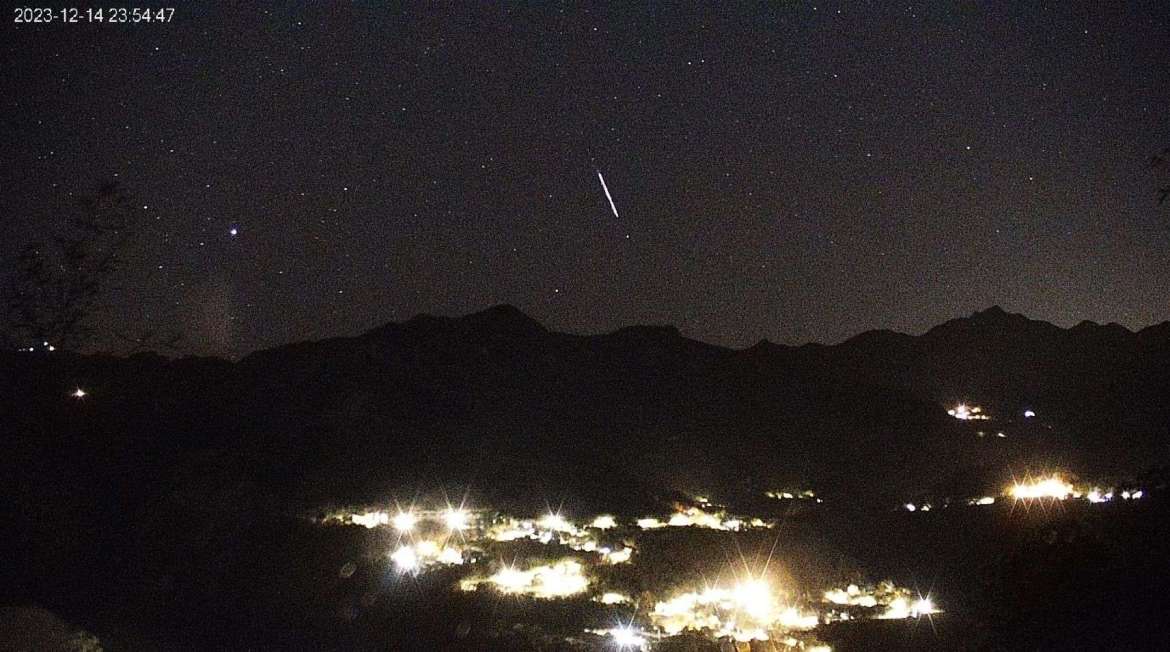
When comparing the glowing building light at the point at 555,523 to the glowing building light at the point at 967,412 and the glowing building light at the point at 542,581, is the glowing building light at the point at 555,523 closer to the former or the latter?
the glowing building light at the point at 542,581

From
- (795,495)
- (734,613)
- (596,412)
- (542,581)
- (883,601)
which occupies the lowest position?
(883,601)

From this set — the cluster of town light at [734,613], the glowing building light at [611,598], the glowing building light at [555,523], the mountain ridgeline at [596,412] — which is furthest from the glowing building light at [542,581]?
the mountain ridgeline at [596,412]

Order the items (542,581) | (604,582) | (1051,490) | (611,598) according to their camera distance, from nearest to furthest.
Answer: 1. (611,598)
2. (604,582)
3. (542,581)
4. (1051,490)

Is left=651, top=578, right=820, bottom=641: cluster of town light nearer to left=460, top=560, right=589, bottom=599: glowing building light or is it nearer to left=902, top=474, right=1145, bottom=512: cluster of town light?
left=460, top=560, right=589, bottom=599: glowing building light

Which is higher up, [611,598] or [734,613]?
[611,598]

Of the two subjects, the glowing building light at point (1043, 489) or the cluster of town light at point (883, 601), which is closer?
the cluster of town light at point (883, 601)

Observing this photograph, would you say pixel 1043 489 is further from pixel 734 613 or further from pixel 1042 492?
pixel 734 613

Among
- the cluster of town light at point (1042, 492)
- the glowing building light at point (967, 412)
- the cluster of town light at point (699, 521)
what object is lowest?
the cluster of town light at point (1042, 492)

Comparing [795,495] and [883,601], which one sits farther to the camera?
[795,495]

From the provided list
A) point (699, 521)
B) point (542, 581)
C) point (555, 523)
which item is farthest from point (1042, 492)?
point (542, 581)
